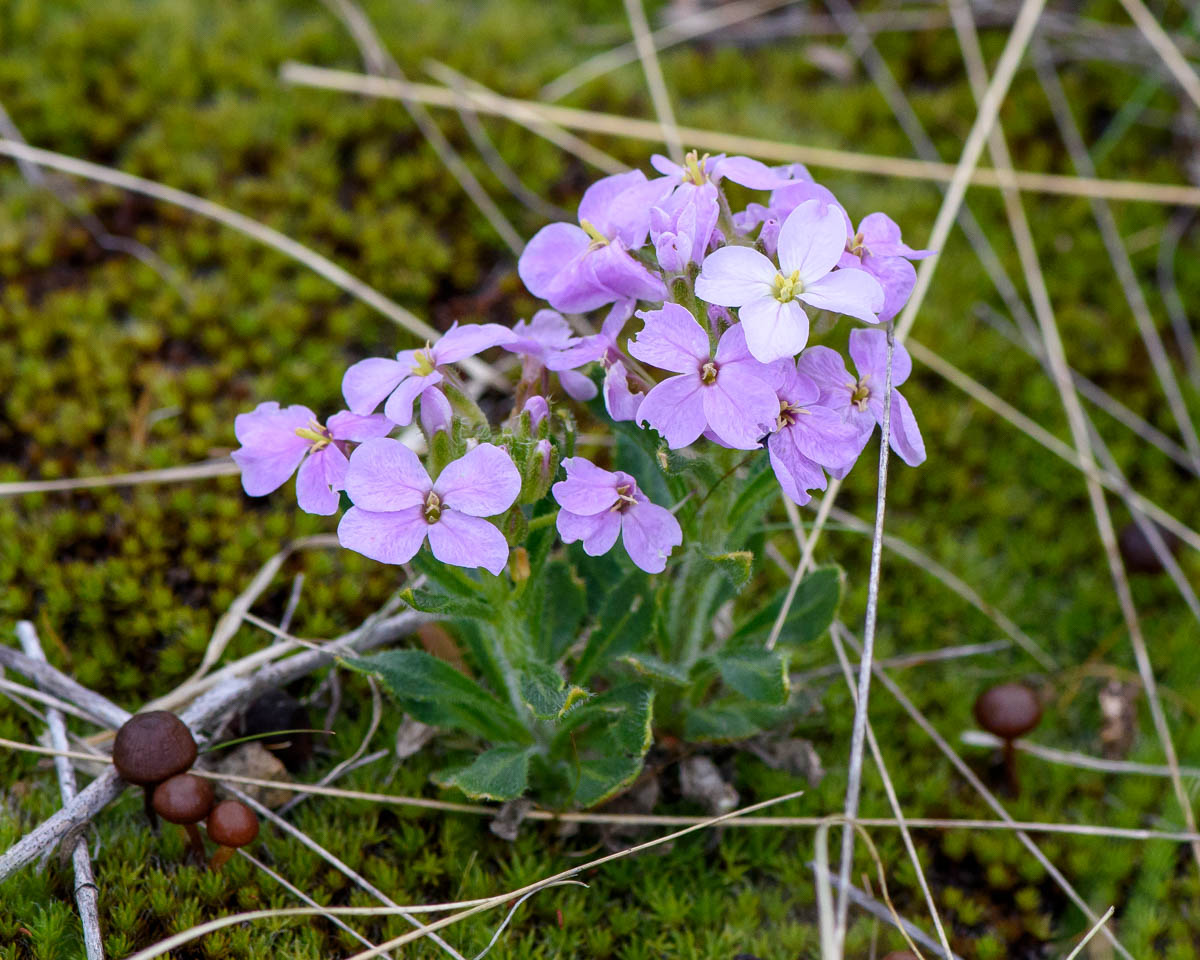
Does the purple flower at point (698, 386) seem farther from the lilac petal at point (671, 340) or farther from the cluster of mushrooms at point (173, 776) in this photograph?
the cluster of mushrooms at point (173, 776)

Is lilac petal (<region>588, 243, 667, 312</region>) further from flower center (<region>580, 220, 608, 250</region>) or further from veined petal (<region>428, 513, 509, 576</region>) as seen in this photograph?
veined petal (<region>428, 513, 509, 576</region>)

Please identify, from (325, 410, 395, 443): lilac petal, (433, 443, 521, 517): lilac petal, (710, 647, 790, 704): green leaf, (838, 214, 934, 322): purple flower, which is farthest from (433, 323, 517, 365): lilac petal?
(710, 647, 790, 704): green leaf

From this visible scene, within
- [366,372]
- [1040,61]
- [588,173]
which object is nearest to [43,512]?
[366,372]

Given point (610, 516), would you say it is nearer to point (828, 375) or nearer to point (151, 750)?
point (828, 375)

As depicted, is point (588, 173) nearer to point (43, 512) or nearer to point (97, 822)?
point (43, 512)

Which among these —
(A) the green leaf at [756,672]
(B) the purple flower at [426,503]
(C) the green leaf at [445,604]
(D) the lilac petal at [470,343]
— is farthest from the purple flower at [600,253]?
(A) the green leaf at [756,672]

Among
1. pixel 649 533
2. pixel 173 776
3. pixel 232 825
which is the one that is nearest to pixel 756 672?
pixel 649 533
